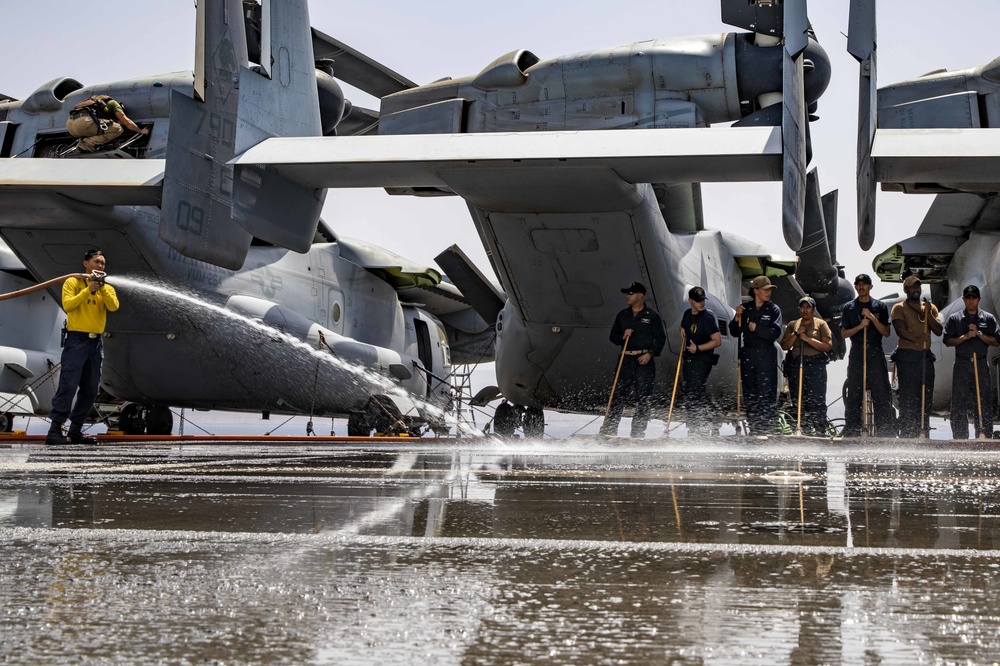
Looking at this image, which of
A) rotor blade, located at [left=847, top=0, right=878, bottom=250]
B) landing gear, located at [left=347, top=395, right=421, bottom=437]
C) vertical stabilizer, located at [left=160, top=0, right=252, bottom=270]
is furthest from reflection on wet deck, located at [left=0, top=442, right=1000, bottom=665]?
landing gear, located at [left=347, top=395, right=421, bottom=437]

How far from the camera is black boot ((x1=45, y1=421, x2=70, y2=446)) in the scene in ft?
23.9

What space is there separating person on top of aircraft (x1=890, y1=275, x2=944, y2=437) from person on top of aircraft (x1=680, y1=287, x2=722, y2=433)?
168 cm

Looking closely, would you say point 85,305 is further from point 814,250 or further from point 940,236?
point 940,236

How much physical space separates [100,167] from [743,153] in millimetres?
5047

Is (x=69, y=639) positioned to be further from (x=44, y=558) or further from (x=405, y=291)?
(x=405, y=291)

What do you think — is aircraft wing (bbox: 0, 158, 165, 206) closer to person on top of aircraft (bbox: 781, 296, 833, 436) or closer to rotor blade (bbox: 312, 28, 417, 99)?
rotor blade (bbox: 312, 28, 417, 99)

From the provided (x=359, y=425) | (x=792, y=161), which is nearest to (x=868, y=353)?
(x=792, y=161)

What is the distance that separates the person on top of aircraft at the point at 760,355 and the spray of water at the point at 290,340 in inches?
109

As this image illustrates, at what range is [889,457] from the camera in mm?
5551

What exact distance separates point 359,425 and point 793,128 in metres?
8.12

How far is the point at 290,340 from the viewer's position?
11680mm

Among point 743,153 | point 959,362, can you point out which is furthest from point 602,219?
point 959,362

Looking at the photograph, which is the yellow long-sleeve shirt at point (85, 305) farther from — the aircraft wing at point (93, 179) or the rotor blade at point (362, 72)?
the rotor blade at point (362, 72)

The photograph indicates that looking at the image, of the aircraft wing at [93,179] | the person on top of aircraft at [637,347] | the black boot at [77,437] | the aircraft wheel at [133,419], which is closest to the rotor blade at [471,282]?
the person on top of aircraft at [637,347]
